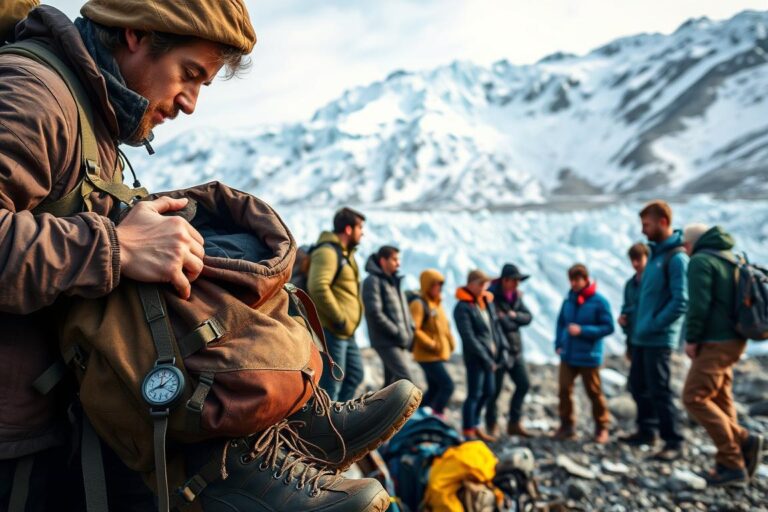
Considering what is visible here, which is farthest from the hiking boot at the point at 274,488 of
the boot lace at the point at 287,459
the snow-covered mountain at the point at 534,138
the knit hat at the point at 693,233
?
the snow-covered mountain at the point at 534,138

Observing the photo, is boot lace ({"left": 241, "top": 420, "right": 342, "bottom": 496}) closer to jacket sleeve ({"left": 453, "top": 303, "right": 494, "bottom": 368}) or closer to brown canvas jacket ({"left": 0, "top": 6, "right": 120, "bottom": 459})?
brown canvas jacket ({"left": 0, "top": 6, "right": 120, "bottom": 459})

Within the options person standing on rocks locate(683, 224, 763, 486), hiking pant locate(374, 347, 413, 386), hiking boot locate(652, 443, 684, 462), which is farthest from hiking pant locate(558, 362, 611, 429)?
hiking pant locate(374, 347, 413, 386)

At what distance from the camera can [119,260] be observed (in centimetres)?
116

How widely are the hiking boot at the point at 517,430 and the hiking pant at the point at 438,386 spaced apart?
34.6 inches

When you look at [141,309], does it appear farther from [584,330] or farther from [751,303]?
[584,330]

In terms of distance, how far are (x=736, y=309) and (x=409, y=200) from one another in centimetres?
5840

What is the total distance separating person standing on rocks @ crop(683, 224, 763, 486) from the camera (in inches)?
187

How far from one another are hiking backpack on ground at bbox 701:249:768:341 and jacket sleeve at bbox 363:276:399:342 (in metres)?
2.81

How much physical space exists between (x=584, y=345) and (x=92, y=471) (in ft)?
19.0

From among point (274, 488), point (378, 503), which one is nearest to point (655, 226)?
point (378, 503)

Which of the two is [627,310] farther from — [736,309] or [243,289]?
[243,289]

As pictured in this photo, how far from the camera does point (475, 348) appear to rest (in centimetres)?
620

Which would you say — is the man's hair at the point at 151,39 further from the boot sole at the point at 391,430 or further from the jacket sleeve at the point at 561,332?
the jacket sleeve at the point at 561,332

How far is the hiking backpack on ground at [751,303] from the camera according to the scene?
14.9ft
